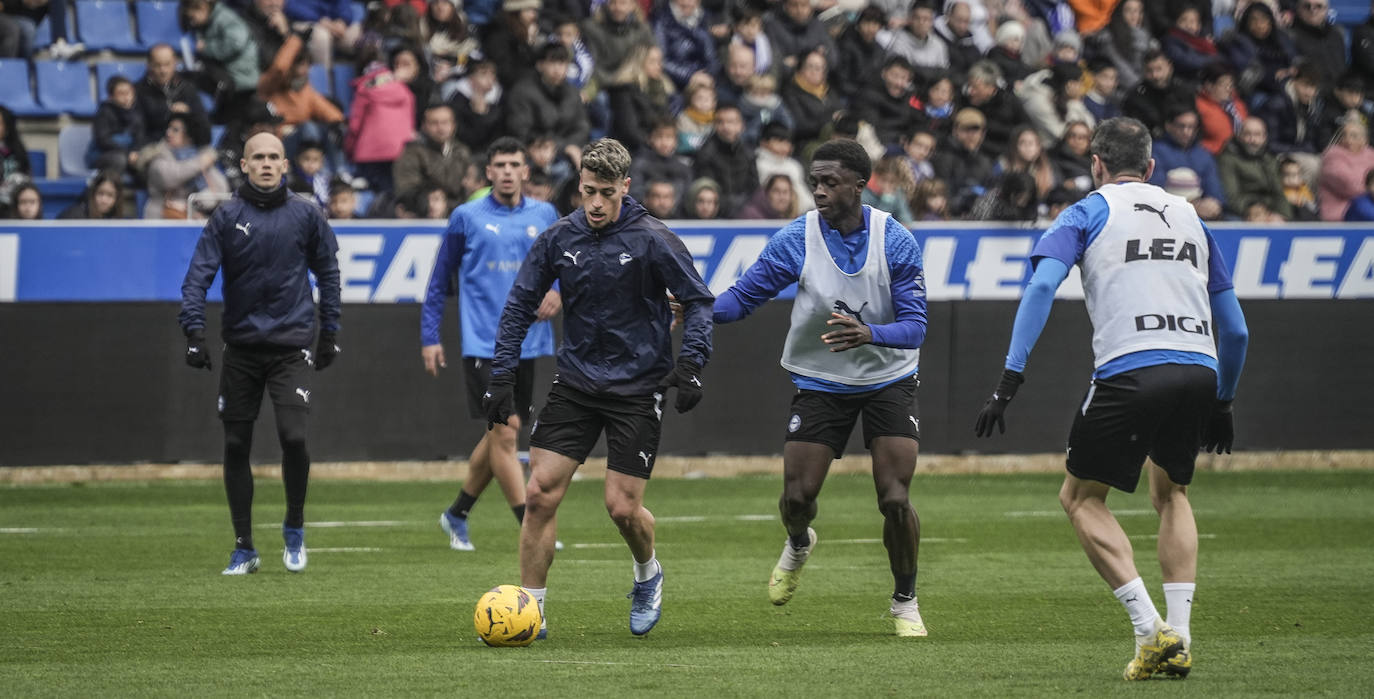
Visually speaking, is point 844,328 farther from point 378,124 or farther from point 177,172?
point 378,124

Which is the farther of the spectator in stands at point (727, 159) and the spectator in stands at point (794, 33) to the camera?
the spectator in stands at point (794, 33)

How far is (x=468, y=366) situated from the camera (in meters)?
12.1

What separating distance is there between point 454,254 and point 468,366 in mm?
700

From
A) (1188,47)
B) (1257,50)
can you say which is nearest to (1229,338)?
(1188,47)

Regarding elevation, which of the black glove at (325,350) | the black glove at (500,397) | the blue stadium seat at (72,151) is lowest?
the blue stadium seat at (72,151)

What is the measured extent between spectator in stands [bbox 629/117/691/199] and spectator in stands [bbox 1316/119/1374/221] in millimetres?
6964

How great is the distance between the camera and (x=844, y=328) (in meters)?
8.57

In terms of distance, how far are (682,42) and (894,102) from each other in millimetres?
2343

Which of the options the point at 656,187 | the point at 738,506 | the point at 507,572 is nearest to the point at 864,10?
the point at 656,187

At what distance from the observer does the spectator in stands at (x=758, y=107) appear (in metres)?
20.5

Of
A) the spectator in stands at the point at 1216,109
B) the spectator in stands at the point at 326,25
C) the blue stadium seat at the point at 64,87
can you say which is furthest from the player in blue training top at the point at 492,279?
the spectator in stands at the point at 1216,109

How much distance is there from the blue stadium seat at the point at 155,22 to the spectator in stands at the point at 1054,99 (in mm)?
9067

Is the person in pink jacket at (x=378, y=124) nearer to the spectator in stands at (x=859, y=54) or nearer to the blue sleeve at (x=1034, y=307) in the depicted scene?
the spectator in stands at (x=859, y=54)

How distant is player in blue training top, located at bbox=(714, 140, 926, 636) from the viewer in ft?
28.6
